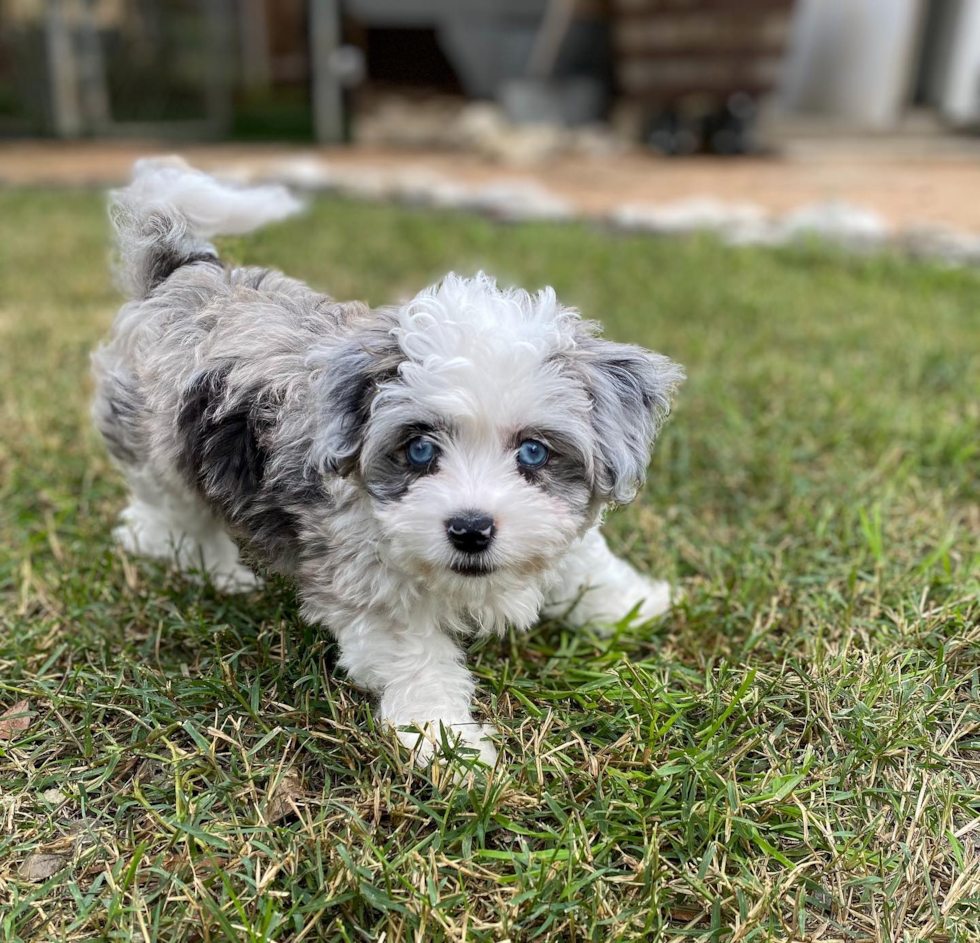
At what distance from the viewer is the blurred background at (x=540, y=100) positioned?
12.8 meters

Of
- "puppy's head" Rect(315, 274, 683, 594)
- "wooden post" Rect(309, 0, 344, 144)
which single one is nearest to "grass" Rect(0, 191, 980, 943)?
"puppy's head" Rect(315, 274, 683, 594)

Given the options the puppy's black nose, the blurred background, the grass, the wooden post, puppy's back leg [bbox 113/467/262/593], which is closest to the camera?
the grass

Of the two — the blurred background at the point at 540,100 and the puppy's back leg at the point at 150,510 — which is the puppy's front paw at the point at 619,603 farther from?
the blurred background at the point at 540,100

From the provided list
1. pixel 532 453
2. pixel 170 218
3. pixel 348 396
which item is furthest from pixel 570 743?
pixel 170 218

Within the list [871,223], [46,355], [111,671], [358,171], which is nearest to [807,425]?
[111,671]

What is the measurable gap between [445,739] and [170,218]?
1.93 meters

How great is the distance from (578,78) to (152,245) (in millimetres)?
15637

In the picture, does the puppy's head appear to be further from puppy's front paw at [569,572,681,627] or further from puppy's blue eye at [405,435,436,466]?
puppy's front paw at [569,572,681,627]

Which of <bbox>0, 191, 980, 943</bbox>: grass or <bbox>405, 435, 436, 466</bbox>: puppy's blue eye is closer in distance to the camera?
<bbox>0, 191, 980, 943</bbox>: grass

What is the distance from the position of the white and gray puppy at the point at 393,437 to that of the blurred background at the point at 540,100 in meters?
8.29

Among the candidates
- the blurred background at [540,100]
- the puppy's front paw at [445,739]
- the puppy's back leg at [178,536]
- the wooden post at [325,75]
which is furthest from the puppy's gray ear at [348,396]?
the wooden post at [325,75]

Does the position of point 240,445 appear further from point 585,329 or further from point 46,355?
point 46,355

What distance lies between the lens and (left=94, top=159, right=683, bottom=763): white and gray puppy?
232 centimetres

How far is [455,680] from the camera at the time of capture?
2650 mm
